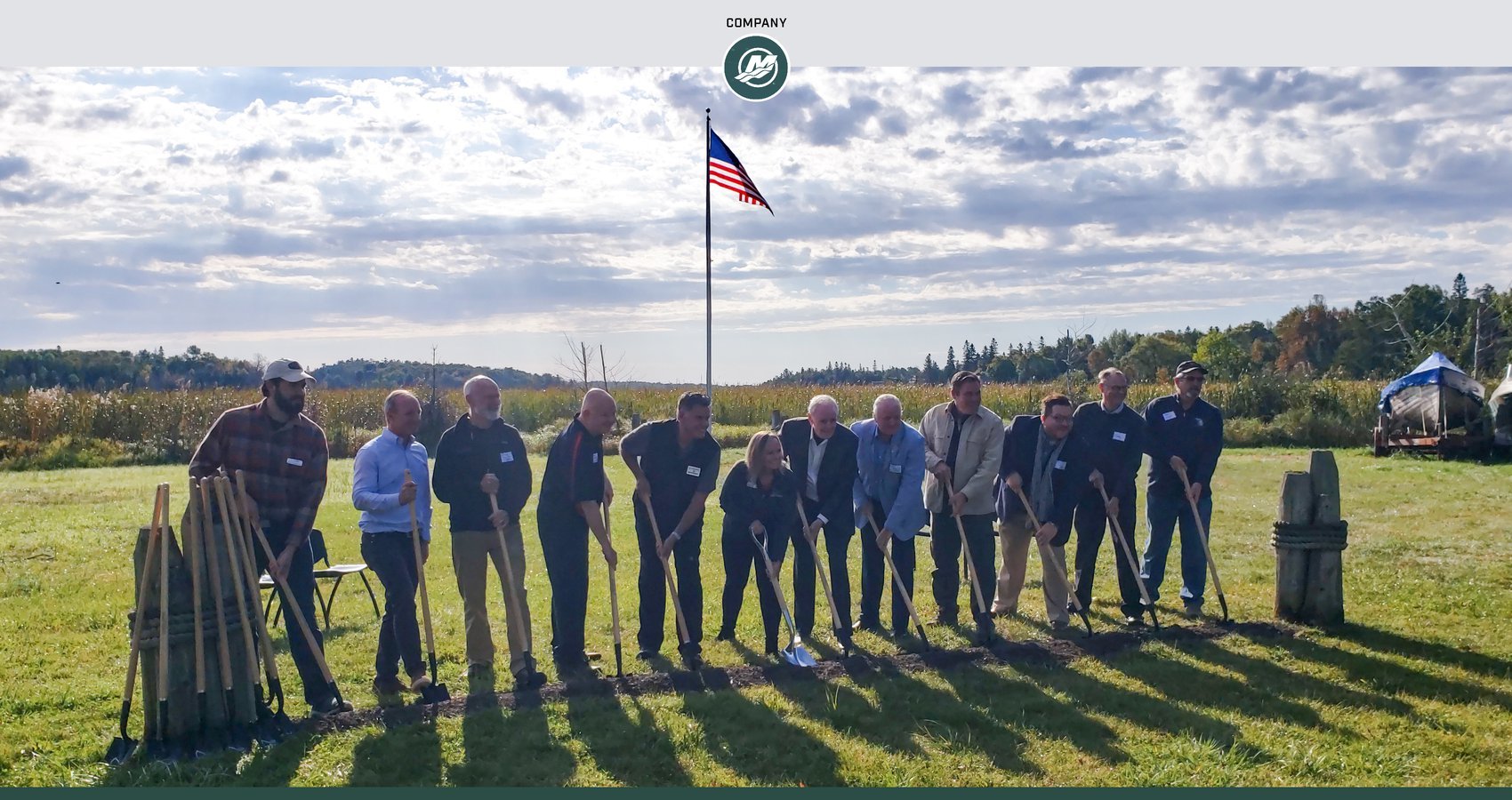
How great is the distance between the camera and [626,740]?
632cm

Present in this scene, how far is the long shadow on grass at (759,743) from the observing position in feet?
19.3

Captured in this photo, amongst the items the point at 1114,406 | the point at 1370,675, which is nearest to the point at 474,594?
the point at 1114,406

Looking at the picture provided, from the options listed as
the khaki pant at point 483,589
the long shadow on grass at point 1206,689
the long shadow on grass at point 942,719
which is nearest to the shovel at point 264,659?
the khaki pant at point 483,589

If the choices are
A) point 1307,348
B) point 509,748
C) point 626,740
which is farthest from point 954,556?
point 1307,348

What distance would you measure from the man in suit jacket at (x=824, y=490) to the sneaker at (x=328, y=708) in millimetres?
3374

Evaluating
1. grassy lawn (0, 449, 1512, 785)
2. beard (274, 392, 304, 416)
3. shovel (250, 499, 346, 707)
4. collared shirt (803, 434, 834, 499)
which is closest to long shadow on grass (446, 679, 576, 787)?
grassy lawn (0, 449, 1512, 785)

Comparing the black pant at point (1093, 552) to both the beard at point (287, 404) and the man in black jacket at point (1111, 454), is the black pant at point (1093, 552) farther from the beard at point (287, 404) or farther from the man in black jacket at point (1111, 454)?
the beard at point (287, 404)

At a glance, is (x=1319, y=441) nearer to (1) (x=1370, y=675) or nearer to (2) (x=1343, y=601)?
(2) (x=1343, y=601)

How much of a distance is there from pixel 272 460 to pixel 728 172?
18.9 ft

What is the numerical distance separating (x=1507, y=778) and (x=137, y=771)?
7.21 metres

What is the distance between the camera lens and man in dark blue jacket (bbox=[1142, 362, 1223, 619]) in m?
9.34

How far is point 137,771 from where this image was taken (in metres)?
5.78

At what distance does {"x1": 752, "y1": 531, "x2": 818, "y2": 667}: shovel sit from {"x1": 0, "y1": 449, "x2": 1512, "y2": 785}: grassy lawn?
0.33m

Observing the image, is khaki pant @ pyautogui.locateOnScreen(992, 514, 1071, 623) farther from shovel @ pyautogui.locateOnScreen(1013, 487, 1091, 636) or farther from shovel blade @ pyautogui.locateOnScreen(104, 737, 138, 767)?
shovel blade @ pyautogui.locateOnScreen(104, 737, 138, 767)
